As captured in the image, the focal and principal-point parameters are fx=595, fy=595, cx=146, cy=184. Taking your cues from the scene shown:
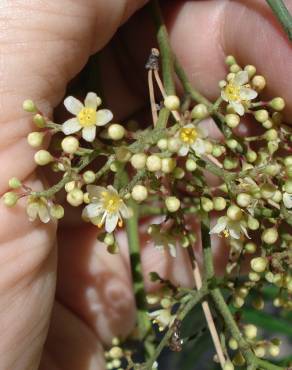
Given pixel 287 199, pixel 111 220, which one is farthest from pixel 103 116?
pixel 287 199

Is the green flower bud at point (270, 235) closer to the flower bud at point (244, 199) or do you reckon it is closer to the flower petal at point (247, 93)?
the flower bud at point (244, 199)

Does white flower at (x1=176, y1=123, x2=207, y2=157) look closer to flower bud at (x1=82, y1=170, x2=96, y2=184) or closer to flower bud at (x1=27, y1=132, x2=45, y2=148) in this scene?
flower bud at (x1=82, y1=170, x2=96, y2=184)

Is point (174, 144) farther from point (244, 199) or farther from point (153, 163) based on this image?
point (244, 199)

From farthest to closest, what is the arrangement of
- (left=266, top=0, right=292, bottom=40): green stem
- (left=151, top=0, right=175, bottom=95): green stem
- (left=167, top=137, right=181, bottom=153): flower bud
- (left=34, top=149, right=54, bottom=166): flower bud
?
1. (left=151, top=0, right=175, bottom=95): green stem
2. (left=266, top=0, right=292, bottom=40): green stem
3. (left=34, top=149, right=54, bottom=166): flower bud
4. (left=167, top=137, right=181, bottom=153): flower bud

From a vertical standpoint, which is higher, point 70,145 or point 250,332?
point 70,145

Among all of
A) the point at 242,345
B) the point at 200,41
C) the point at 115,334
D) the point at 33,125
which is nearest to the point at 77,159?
the point at 33,125

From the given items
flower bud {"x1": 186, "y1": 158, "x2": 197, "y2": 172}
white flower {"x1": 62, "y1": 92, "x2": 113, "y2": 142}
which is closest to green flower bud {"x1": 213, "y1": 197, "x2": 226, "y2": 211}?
flower bud {"x1": 186, "y1": 158, "x2": 197, "y2": 172}

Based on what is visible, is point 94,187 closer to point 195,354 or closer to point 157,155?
point 157,155
